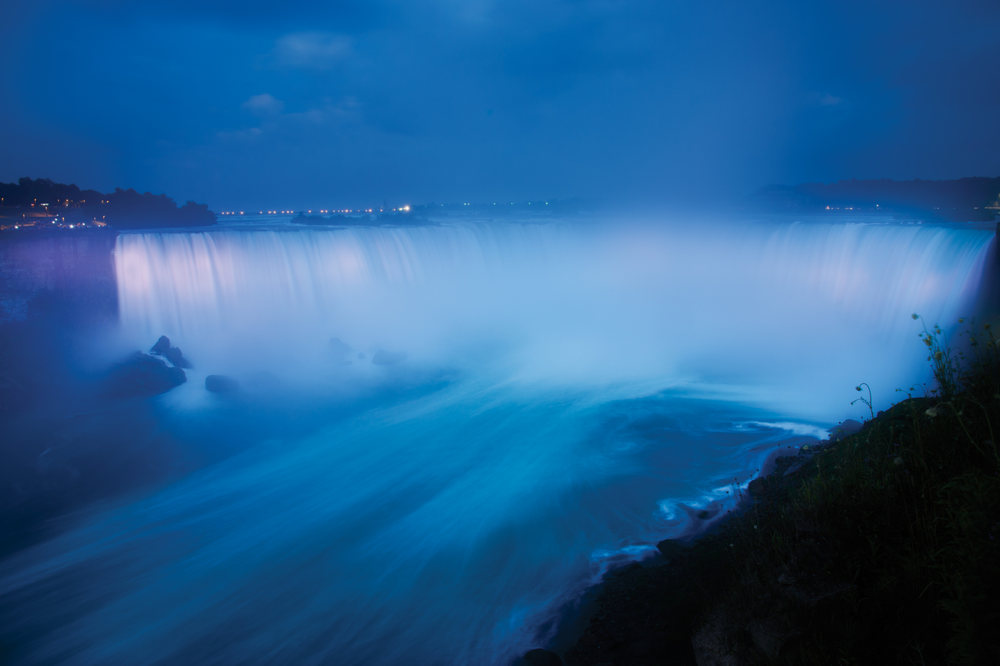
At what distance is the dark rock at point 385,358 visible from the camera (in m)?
19.0

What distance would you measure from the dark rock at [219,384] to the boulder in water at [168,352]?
7.77 ft

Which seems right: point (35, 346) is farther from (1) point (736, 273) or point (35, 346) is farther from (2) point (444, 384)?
(1) point (736, 273)

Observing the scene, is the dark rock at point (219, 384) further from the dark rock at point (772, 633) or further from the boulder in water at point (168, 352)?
the dark rock at point (772, 633)

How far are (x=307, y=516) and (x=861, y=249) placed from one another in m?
22.7

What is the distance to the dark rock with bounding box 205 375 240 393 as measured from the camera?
15.5 metres

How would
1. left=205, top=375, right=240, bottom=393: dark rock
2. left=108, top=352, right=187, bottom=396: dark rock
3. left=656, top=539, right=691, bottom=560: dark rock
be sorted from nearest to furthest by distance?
left=656, top=539, right=691, bottom=560: dark rock < left=108, top=352, right=187, bottom=396: dark rock < left=205, top=375, right=240, bottom=393: dark rock

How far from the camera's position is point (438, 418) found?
14102 mm

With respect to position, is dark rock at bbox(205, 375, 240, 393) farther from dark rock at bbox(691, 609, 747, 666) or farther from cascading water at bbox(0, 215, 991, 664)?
dark rock at bbox(691, 609, 747, 666)

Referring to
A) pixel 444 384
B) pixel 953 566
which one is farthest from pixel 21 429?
pixel 953 566

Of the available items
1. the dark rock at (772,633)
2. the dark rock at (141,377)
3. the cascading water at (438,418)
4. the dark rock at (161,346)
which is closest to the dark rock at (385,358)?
the cascading water at (438,418)

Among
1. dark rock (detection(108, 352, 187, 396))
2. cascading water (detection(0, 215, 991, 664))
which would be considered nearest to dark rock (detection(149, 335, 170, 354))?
cascading water (detection(0, 215, 991, 664))

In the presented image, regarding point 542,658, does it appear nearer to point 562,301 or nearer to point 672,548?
point 672,548

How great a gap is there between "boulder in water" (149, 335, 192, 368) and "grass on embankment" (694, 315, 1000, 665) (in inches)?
749

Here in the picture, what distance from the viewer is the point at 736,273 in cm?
2683
